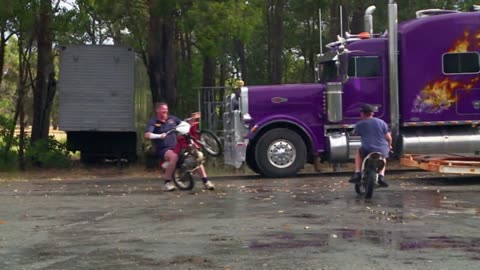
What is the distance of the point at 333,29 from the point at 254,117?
500 inches

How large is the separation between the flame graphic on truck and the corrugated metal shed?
8.56 metres

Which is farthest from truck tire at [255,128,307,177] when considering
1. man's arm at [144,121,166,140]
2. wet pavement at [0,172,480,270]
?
man's arm at [144,121,166,140]

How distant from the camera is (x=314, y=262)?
271 inches

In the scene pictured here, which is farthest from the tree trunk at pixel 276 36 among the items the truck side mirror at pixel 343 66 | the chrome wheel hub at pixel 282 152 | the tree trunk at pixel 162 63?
the chrome wheel hub at pixel 282 152

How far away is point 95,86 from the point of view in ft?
68.7

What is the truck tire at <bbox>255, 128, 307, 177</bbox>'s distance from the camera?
16688 mm

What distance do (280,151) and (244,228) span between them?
7854 mm

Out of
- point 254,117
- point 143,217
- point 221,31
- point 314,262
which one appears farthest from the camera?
point 221,31

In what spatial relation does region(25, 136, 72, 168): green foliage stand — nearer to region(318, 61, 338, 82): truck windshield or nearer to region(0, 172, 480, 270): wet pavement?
region(0, 172, 480, 270): wet pavement

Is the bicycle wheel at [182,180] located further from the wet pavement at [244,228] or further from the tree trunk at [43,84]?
the tree trunk at [43,84]

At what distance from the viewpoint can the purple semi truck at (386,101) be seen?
16.5m

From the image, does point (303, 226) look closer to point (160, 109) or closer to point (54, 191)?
point (160, 109)

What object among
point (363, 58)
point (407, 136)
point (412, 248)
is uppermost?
point (363, 58)

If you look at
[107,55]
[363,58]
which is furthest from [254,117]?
[107,55]
